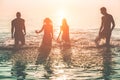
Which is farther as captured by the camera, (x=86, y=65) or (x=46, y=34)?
(x=46, y=34)

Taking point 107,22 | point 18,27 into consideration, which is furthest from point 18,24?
point 107,22

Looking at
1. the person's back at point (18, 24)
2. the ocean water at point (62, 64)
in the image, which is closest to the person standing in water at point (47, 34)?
the ocean water at point (62, 64)

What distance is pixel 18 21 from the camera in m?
28.4

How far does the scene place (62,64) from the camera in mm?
20625

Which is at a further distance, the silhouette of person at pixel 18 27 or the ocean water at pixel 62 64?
the silhouette of person at pixel 18 27

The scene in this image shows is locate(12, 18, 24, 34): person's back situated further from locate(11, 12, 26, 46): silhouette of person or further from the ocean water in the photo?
the ocean water

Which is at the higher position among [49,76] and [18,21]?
[18,21]

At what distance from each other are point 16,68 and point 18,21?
890 centimetres

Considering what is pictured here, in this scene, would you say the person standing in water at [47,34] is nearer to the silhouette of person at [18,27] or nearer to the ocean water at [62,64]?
the ocean water at [62,64]

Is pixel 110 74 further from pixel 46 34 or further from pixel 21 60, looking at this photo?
pixel 46 34

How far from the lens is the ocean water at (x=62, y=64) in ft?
58.6

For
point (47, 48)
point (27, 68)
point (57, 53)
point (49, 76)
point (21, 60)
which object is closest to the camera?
point (49, 76)

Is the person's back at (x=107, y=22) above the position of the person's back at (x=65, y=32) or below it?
above

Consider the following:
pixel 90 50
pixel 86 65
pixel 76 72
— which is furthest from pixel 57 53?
pixel 76 72
